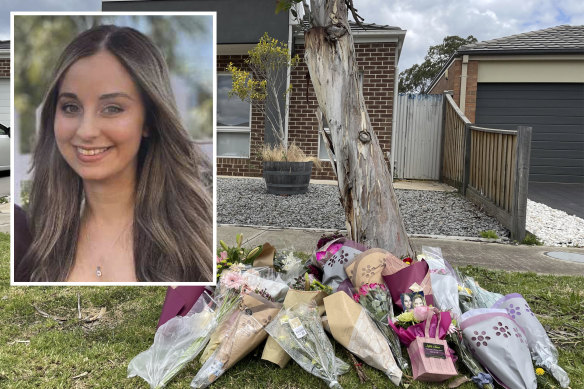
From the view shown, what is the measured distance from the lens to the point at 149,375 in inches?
81.0

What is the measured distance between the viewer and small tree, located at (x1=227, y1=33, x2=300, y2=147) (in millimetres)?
8734

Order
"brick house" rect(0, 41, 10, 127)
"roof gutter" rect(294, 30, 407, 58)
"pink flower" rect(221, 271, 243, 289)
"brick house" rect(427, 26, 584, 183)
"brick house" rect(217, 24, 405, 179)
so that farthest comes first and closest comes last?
"brick house" rect(0, 41, 10, 127) → "brick house" rect(427, 26, 584, 183) → "brick house" rect(217, 24, 405, 179) → "roof gutter" rect(294, 30, 407, 58) → "pink flower" rect(221, 271, 243, 289)

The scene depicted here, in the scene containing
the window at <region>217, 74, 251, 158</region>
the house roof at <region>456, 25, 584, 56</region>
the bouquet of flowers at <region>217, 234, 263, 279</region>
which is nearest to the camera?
the bouquet of flowers at <region>217, 234, 263, 279</region>

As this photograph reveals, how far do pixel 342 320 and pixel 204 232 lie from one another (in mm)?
814

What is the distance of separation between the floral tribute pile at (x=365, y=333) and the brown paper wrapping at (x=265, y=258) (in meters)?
0.41

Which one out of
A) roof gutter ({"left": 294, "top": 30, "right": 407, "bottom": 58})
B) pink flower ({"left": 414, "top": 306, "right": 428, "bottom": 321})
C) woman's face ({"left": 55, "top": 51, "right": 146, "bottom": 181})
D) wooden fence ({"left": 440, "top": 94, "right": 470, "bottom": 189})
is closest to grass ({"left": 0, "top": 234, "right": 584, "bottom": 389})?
pink flower ({"left": 414, "top": 306, "right": 428, "bottom": 321})

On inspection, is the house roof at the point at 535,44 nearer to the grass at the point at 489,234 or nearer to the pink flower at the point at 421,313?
the grass at the point at 489,234

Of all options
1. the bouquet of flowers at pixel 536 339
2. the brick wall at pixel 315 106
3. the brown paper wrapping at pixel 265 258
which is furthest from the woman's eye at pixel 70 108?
the brick wall at pixel 315 106

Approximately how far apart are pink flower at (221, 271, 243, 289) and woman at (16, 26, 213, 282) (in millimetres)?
320

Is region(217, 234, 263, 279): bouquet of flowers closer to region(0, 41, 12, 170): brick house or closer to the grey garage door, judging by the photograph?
region(0, 41, 12, 170): brick house

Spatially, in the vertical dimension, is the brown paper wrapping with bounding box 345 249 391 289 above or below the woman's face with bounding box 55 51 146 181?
below

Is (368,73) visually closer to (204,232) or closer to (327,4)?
(327,4)

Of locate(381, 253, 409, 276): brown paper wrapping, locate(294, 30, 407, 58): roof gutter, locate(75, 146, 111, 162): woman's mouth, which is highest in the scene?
locate(294, 30, 407, 58): roof gutter

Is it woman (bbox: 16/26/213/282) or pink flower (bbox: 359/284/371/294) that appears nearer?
woman (bbox: 16/26/213/282)
